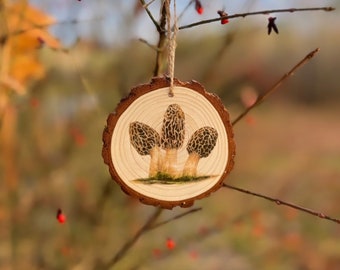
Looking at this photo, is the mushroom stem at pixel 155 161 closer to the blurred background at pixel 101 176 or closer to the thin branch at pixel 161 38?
the thin branch at pixel 161 38

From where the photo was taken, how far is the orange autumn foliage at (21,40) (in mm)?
861

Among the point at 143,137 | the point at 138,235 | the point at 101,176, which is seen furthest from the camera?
the point at 101,176

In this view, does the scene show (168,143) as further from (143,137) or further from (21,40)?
(21,40)

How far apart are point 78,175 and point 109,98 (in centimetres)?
29

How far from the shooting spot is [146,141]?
0.57 m

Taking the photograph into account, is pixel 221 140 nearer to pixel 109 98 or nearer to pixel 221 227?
pixel 221 227

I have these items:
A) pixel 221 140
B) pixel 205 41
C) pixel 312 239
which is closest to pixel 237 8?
pixel 221 140

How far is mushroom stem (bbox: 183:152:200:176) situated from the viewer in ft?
1.93

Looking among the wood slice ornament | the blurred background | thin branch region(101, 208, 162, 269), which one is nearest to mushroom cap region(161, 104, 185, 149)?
the wood slice ornament

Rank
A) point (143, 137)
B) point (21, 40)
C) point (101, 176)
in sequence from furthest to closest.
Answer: point (101, 176)
point (21, 40)
point (143, 137)

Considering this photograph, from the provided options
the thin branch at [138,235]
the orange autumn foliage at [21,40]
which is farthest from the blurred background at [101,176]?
the thin branch at [138,235]

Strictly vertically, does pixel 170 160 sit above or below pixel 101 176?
below

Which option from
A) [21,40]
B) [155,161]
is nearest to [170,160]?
[155,161]

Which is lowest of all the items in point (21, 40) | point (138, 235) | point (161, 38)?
point (138, 235)
